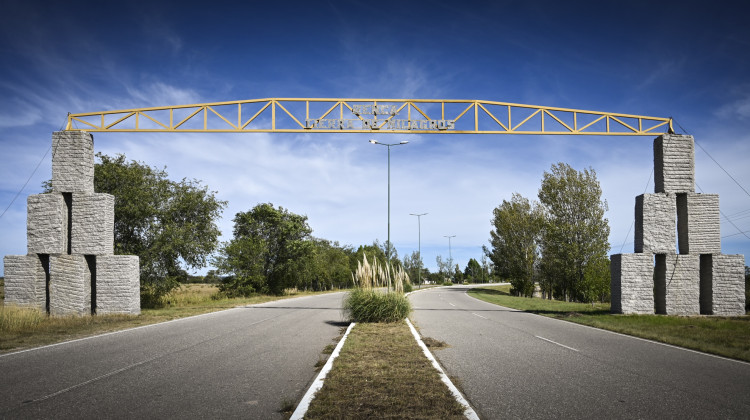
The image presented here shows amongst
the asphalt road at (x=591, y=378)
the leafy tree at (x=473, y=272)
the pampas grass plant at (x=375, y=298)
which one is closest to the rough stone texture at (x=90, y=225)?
the pampas grass plant at (x=375, y=298)

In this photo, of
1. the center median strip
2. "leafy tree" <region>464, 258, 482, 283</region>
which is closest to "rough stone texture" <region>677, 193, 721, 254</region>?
the center median strip

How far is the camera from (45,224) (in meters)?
18.2

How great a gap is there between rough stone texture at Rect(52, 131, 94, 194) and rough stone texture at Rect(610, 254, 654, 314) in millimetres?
21890

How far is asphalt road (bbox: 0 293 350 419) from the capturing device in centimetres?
566

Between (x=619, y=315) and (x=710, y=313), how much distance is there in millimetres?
3678

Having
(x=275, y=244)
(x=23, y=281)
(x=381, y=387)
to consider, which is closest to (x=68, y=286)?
(x=23, y=281)

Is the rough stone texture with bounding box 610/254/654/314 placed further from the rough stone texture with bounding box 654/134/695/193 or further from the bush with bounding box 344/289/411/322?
the bush with bounding box 344/289/411/322

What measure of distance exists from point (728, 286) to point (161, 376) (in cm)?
2116

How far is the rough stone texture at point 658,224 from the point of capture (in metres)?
19.5

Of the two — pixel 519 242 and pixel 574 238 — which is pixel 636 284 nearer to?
pixel 574 238

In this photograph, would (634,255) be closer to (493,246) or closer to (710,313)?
(710,313)

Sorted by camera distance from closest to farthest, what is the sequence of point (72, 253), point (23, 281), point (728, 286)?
point (23, 281)
point (72, 253)
point (728, 286)

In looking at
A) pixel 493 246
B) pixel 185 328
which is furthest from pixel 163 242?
pixel 493 246

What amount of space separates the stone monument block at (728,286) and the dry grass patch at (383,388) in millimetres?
15678
